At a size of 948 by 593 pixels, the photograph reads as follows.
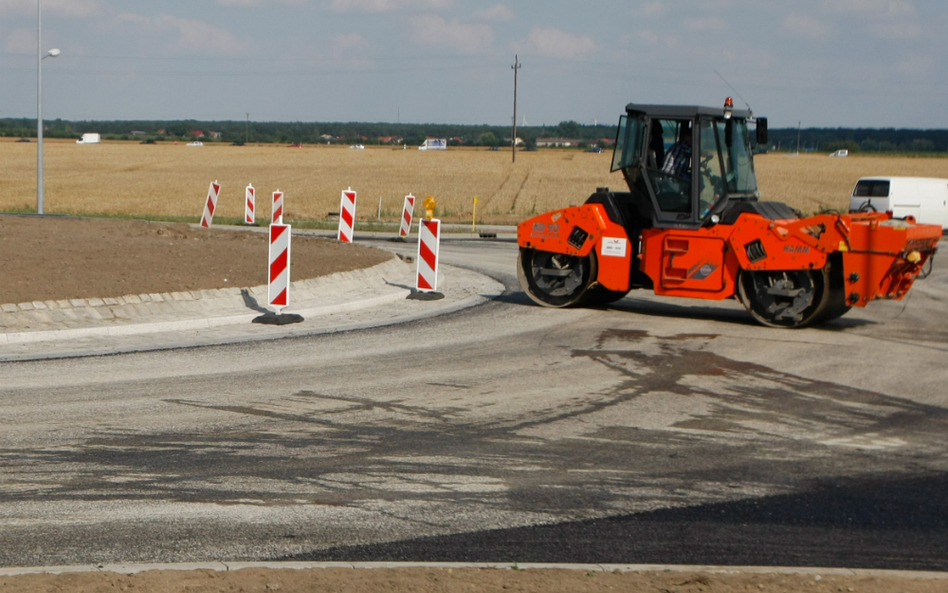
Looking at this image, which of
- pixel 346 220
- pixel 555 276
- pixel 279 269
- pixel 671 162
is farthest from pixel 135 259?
pixel 671 162

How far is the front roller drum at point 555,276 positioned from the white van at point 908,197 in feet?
71.5

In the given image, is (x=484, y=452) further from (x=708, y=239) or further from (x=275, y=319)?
(x=708, y=239)

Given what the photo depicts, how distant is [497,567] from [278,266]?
923cm

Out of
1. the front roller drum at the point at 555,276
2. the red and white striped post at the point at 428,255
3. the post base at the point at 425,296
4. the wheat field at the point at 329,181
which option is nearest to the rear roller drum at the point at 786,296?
the front roller drum at the point at 555,276

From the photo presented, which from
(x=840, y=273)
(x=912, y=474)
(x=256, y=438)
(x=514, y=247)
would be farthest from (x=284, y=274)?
(x=514, y=247)

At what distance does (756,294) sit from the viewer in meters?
13.9

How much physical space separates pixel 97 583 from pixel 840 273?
10.8 metres

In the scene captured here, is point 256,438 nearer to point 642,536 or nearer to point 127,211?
point 642,536

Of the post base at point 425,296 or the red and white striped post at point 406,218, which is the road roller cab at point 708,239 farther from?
the red and white striped post at point 406,218

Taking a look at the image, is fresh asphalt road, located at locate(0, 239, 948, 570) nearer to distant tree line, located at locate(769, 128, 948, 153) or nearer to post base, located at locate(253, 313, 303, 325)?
post base, located at locate(253, 313, 303, 325)

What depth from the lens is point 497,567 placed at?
5.04 m

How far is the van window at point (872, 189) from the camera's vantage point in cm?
3450

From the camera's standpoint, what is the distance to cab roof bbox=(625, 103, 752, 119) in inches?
571

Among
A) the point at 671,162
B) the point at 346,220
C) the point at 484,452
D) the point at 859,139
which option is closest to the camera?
the point at 484,452
